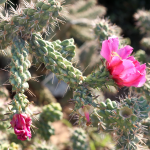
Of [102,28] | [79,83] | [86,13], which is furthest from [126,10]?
[79,83]

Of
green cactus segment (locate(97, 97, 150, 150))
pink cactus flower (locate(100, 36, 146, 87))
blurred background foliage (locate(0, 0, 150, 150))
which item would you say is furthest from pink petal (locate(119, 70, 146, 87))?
green cactus segment (locate(97, 97, 150, 150))

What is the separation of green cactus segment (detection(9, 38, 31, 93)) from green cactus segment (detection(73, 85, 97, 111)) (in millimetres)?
277

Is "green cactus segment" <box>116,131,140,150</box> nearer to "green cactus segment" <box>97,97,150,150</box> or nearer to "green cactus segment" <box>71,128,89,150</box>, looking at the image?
"green cactus segment" <box>97,97,150,150</box>

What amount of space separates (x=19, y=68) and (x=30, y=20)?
0.34 meters

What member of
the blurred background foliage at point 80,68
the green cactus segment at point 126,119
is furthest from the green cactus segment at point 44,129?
the green cactus segment at point 126,119

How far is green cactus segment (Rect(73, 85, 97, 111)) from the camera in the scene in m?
1.09

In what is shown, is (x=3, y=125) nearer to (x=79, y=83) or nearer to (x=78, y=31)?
(x=79, y=83)

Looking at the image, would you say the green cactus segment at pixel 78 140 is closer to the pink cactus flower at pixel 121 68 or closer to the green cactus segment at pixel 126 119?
the green cactus segment at pixel 126 119

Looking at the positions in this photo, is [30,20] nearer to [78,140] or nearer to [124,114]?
[124,114]

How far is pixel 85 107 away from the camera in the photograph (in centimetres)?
109

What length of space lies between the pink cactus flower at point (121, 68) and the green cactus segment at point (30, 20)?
1.22 feet

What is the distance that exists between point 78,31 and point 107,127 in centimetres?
213

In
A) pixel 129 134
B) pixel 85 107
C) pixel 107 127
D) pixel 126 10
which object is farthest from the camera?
pixel 126 10

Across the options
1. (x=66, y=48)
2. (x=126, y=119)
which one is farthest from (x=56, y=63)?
(x=126, y=119)
